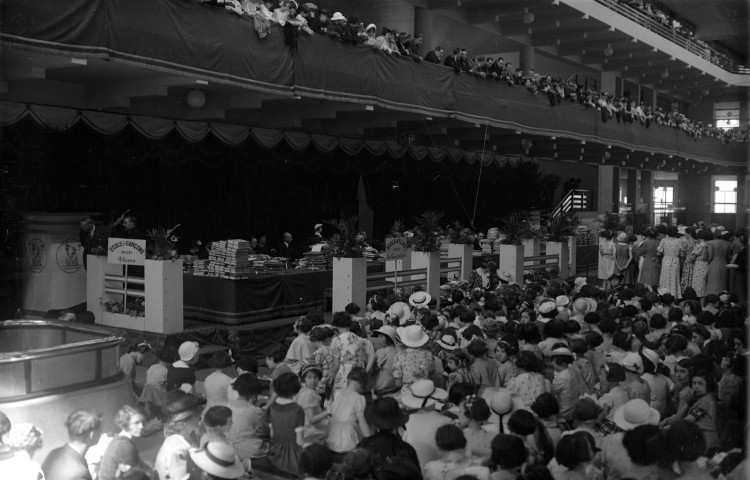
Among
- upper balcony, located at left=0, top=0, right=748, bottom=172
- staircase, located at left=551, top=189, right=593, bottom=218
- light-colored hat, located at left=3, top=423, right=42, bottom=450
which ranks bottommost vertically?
light-colored hat, located at left=3, top=423, right=42, bottom=450

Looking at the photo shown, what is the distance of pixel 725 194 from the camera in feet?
149

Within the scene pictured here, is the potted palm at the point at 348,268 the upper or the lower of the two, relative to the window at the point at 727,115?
lower

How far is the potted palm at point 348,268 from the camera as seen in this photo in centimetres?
1438

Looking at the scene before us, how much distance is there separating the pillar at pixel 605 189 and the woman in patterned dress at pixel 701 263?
20.6 meters

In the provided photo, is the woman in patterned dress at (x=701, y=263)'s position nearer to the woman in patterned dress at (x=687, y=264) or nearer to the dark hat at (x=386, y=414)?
the woman in patterned dress at (x=687, y=264)

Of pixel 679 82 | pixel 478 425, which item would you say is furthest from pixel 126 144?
pixel 679 82

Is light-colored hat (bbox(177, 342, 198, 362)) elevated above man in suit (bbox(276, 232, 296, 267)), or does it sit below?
below

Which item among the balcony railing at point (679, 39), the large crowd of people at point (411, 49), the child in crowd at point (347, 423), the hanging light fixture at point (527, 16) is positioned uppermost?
the balcony railing at point (679, 39)

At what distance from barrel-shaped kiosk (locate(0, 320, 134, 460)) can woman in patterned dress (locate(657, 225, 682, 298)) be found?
12.8 metres

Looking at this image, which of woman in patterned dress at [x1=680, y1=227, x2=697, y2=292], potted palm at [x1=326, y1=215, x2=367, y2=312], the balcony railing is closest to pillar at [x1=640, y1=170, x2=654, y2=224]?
the balcony railing

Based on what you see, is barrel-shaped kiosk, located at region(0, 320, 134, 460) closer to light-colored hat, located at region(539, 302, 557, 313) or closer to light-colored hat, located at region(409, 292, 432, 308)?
light-colored hat, located at region(409, 292, 432, 308)

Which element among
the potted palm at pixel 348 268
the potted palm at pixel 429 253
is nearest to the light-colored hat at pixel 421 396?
the potted palm at pixel 348 268

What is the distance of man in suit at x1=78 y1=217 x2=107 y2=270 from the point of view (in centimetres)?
1382

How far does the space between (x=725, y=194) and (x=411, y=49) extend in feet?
107
